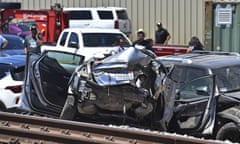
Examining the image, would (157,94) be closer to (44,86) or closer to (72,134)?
(72,134)

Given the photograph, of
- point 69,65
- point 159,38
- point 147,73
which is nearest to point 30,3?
point 159,38

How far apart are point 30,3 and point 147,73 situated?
2416cm

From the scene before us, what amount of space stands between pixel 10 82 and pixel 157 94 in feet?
11.3

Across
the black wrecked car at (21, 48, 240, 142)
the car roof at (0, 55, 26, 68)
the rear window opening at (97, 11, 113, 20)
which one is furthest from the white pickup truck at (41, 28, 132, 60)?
the black wrecked car at (21, 48, 240, 142)

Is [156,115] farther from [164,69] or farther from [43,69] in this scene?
[43,69]

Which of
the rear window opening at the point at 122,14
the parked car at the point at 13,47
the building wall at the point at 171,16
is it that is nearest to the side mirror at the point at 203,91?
the parked car at the point at 13,47

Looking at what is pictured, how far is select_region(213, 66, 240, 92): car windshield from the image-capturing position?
9664 millimetres

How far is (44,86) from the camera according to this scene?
10.8 m

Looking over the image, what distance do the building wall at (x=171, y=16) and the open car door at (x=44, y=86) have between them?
16374mm

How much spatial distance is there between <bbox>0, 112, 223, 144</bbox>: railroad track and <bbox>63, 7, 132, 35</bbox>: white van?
19.9 meters

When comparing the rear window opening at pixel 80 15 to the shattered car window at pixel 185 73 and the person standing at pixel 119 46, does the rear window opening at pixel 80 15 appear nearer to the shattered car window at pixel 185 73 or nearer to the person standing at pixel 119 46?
the person standing at pixel 119 46

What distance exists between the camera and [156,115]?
378 inches

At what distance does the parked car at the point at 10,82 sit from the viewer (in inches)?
464

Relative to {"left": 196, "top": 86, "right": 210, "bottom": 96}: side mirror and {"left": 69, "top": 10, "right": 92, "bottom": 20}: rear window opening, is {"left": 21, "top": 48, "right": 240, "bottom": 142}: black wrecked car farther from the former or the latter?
{"left": 69, "top": 10, "right": 92, "bottom": 20}: rear window opening
